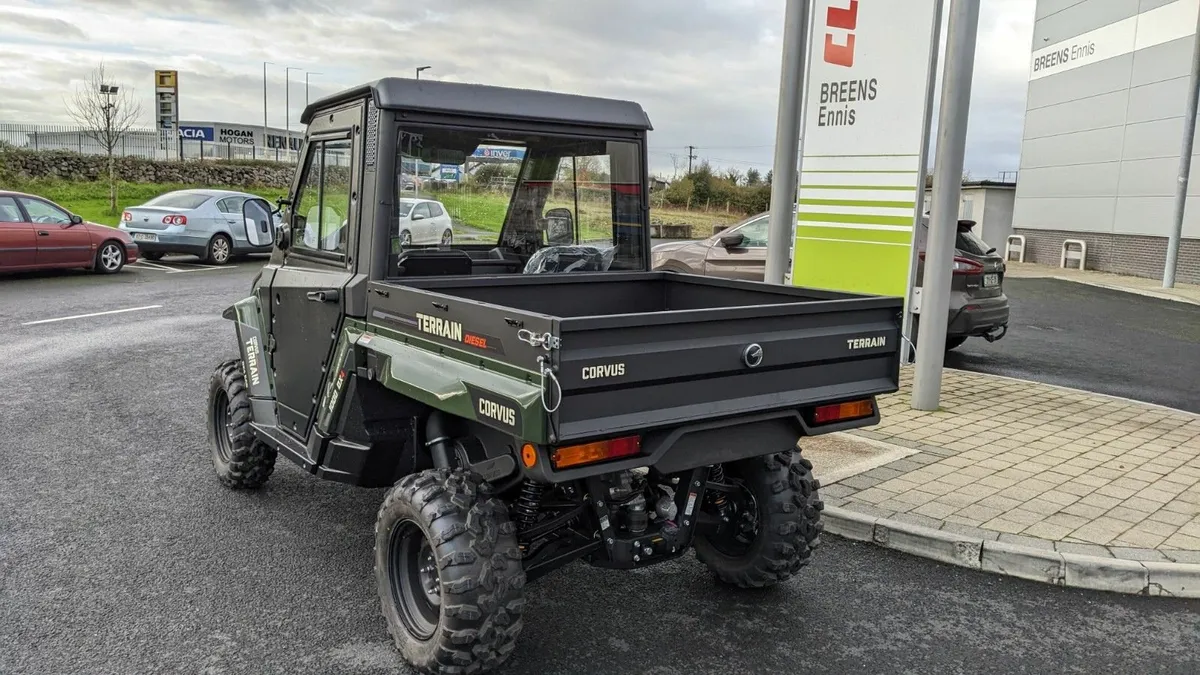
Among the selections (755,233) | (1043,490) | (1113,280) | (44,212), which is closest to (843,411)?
(1043,490)

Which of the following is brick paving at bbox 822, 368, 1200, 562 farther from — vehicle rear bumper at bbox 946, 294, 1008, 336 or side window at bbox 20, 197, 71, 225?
side window at bbox 20, 197, 71, 225

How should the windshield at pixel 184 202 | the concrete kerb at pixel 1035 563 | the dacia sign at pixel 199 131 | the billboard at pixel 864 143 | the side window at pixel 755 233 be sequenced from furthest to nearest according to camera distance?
the dacia sign at pixel 199 131
the windshield at pixel 184 202
the side window at pixel 755 233
the billboard at pixel 864 143
the concrete kerb at pixel 1035 563

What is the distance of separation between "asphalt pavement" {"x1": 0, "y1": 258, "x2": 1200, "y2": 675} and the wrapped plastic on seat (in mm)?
1529

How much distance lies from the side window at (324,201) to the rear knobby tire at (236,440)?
1042 millimetres

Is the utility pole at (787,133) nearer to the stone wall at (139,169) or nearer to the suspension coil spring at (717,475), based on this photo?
the suspension coil spring at (717,475)

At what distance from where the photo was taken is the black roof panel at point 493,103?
13.2 ft

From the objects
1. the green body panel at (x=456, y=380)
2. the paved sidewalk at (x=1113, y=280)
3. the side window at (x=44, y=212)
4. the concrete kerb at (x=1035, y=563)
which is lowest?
the concrete kerb at (x=1035, y=563)

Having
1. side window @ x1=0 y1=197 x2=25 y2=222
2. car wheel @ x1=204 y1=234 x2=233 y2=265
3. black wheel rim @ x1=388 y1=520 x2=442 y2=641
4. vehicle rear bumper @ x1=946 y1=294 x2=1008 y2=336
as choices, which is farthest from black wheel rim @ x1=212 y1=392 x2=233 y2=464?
car wheel @ x1=204 y1=234 x2=233 y2=265

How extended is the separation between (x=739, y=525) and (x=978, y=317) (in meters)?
6.37

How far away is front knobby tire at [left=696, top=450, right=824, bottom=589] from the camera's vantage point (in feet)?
13.3

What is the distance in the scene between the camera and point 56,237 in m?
15.4

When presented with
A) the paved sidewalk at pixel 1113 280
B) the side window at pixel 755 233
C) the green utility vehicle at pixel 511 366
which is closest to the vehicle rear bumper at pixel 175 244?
the side window at pixel 755 233

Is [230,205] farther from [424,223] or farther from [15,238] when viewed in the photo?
[424,223]

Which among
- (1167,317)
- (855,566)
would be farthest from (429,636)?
(1167,317)
